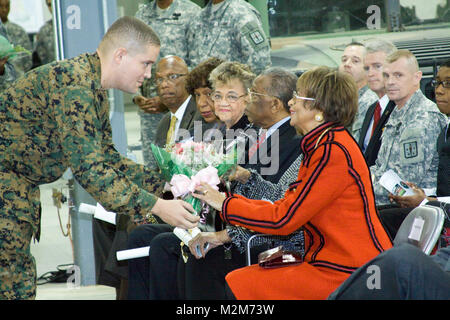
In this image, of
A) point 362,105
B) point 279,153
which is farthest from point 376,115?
point 279,153

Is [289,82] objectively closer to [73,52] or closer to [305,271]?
[305,271]

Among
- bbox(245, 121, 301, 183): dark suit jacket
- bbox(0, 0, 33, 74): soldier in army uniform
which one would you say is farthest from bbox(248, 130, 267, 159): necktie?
bbox(0, 0, 33, 74): soldier in army uniform

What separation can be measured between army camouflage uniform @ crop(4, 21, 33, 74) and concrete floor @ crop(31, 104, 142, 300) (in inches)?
49.9

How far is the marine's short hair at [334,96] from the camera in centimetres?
280

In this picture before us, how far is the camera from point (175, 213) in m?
2.86

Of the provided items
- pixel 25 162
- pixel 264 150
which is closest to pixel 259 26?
pixel 264 150

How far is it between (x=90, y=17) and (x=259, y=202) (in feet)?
9.29

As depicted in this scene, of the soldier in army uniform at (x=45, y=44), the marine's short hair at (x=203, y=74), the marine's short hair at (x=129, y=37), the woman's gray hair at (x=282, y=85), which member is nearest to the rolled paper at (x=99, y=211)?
the marine's short hair at (x=129, y=37)

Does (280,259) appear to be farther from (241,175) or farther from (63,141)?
(63,141)

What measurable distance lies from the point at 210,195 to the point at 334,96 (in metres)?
0.71

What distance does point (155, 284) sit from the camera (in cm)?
367

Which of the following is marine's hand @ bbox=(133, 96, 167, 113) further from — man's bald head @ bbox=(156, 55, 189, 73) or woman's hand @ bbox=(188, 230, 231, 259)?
woman's hand @ bbox=(188, 230, 231, 259)

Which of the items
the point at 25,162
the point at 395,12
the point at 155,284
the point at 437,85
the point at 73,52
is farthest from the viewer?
the point at 395,12

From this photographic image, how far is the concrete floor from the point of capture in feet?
15.7
